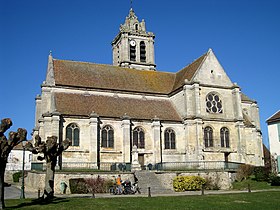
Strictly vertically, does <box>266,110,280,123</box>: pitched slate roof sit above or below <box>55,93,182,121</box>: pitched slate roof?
below

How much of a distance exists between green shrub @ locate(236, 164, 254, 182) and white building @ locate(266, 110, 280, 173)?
343cm

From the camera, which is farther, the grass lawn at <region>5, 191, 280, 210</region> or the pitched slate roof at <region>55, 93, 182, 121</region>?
the pitched slate roof at <region>55, 93, 182, 121</region>

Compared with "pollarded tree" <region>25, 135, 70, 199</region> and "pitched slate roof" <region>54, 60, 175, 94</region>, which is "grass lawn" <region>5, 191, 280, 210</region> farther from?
"pitched slate roof" <region>54, 60, 175, 94</region>

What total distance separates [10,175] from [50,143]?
27.1 meters

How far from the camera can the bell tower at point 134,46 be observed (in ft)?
171

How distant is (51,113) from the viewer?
3169 centimetres

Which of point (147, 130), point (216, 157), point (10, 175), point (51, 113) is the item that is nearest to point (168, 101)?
point (147, 130)

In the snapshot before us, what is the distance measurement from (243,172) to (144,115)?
11372mm

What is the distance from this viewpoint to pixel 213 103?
38.1m

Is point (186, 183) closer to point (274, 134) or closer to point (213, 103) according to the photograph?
point (274, 134)

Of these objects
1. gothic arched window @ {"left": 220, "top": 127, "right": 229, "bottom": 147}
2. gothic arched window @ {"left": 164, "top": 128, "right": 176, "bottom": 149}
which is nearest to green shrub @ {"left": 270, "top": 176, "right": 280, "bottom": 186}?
gothic arched window @ {"left": 220, "top": 127, "right": 229, "bottom": 147}

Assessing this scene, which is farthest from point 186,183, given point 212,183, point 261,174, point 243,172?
point 261,174

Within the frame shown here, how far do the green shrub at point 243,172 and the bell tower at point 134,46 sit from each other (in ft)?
84.5

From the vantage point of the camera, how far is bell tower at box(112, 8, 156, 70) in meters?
52.0
